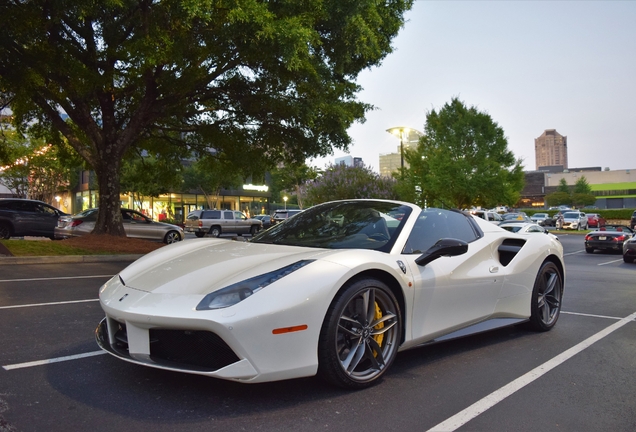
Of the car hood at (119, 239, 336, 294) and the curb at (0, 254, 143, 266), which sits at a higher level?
the car hood at (119, 239, 336, 294)

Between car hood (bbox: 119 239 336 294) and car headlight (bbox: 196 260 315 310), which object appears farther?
car hood (bbox: 119 239 336 294)

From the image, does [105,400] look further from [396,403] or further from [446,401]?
[446,401]

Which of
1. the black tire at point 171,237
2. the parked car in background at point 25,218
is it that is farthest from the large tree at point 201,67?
the black tire at point 171,237

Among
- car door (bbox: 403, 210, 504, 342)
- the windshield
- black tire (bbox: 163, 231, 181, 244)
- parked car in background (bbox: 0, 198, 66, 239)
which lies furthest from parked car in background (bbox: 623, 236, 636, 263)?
parked car in background (bbox: 0, 198, 66, 239)

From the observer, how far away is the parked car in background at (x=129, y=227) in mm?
17875

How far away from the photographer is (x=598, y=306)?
7.12 metres

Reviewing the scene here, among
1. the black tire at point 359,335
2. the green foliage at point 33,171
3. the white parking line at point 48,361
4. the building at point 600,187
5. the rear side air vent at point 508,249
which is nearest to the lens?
the black tire at point 359,335

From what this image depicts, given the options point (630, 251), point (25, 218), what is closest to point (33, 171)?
point (25, 218)

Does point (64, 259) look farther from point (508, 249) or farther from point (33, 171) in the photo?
point (33, 171)

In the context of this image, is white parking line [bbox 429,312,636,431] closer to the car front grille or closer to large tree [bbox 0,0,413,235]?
the car front grille

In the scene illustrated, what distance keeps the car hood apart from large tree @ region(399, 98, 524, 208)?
3201cm

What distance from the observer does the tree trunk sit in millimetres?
15641

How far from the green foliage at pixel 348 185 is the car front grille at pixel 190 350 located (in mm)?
35960

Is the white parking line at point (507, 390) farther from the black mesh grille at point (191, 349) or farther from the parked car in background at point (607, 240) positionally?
the parked car in background at point (607, 240)
